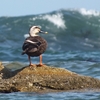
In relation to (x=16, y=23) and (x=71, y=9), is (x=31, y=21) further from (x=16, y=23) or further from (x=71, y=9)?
(x=71, y=9)

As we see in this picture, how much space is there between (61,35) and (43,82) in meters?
19.8

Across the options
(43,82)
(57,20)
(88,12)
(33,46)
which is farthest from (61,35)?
(43,82)

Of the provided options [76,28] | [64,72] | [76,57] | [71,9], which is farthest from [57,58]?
[71,9]

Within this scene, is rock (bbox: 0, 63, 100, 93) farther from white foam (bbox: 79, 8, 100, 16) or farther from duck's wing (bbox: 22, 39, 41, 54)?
white foam (bbox: 79, 8, 100, 16)

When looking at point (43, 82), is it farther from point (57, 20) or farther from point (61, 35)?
point (57, 20)

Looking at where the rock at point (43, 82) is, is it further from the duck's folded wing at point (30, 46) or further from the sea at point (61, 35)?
the sea at point (61, 35)

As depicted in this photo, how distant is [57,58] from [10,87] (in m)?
9.67

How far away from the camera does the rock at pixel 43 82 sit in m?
9.49

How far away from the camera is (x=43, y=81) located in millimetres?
9578

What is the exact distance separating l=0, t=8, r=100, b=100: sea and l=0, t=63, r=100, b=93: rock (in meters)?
6.36

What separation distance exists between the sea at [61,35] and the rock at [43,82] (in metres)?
6.36

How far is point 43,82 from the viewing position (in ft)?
31.4

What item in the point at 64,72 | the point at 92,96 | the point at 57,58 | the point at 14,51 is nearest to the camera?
the point at 92,96

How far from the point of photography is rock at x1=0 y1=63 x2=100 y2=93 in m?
9.49
